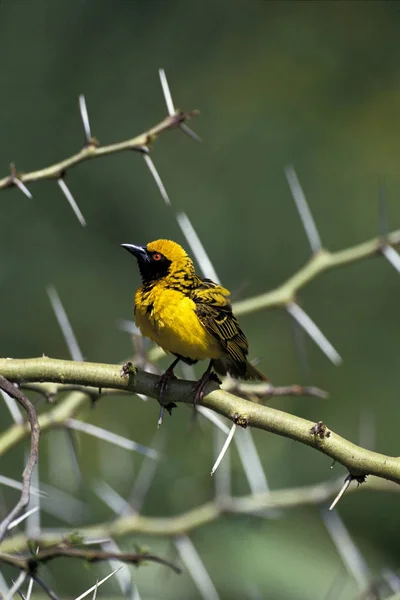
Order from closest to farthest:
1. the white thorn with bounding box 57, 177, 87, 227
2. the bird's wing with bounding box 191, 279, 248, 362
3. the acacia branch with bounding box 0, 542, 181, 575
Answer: the acacia branch with bounding box 0, 542, 181, 575
the white thorn with bounding box 57, 177, 87, 227
the bird's wing with bounding box 191, 279, 248, 362

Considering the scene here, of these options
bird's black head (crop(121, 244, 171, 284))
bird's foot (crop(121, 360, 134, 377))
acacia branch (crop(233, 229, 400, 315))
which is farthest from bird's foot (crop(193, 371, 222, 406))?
acacia branch (crop(233, 229, 400, 315))

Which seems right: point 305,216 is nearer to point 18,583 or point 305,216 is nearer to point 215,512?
point 215,512

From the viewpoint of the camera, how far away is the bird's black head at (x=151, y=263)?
4.01 metres

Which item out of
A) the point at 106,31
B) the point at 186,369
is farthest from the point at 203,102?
the point at 186,369

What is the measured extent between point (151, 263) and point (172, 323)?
36 centimetres

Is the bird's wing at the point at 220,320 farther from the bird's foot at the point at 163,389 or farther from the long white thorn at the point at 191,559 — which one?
the long white thorn at the point at 191,559

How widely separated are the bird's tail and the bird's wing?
8 cm

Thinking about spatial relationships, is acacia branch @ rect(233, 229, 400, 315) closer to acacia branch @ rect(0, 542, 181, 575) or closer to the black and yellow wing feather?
the black and yellow wing feather

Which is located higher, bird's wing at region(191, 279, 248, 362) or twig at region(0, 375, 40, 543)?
bird's wing at region(191, 279, 248, 362)

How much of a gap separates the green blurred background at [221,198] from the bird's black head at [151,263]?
8.68 ft

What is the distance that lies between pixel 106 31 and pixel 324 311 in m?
4.70

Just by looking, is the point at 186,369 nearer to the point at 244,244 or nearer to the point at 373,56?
the point at 244,244

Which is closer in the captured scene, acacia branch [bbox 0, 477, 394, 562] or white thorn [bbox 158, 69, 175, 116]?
white thorn [bbox 158, 69, 175, 116]

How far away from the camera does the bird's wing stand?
154 inches
